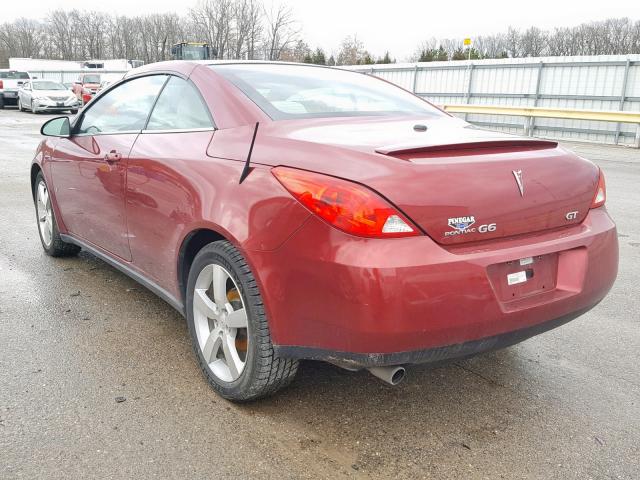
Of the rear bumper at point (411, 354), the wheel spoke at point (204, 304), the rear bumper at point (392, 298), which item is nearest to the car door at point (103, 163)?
the wheel spoke at point (204, 304)

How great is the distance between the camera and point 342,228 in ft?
7.12

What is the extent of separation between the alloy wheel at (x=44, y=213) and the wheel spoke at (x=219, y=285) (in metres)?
→ 2.71

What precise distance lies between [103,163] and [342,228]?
82.2 inches

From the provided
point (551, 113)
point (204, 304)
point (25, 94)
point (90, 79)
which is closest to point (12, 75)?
point (90, 79)

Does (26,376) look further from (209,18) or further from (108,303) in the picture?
(209,18)

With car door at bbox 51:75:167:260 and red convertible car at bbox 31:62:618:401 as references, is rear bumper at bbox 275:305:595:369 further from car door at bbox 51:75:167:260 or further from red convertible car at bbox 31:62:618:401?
car door at bbox 51:75:167:260

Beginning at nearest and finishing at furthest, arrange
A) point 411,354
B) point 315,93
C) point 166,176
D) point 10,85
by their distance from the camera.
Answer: point 411,354 → point 166,176 → point 315,93 → point 10,85

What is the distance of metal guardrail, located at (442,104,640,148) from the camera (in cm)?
1547

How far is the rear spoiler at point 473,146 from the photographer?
2.33 metres

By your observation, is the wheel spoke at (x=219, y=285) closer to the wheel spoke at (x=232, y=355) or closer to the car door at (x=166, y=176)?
the wheel spoke at (x=232, y=355)

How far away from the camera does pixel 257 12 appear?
67.4 metres

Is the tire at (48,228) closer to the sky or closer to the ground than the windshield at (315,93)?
closer to the ground

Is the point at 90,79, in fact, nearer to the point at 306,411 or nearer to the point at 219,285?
the point at 219,285

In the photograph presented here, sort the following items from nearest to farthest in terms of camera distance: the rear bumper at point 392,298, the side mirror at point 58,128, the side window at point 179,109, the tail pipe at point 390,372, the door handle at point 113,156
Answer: the rear bumper at point 392,298, the tail pipe at point 390,372, the side window at point 179,109, the door handle at point 113,156, the side mirror at point 58,128
